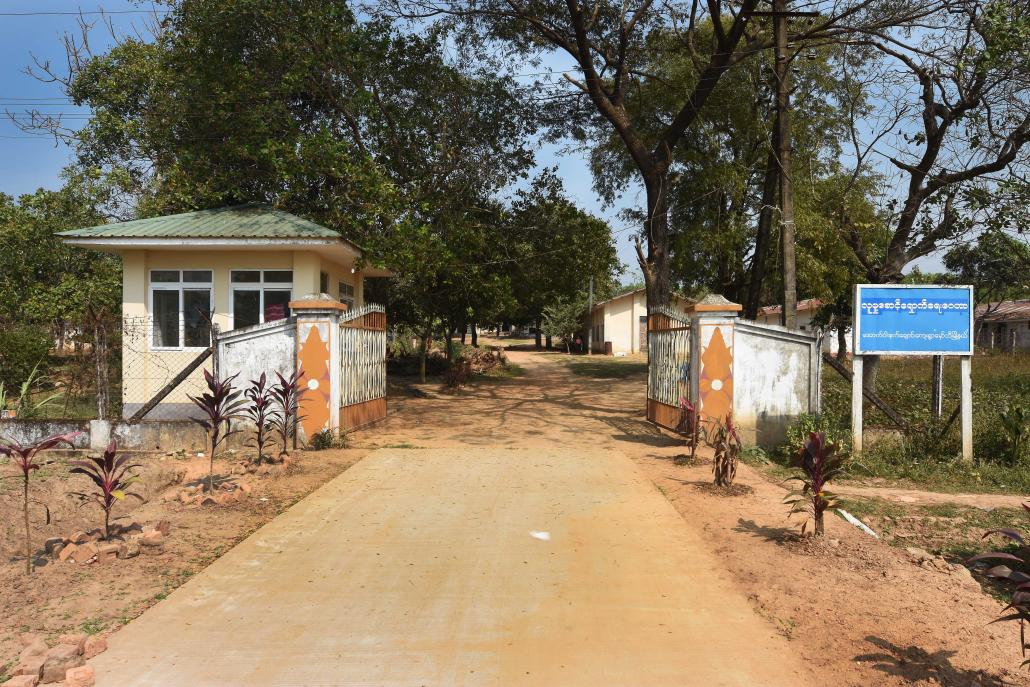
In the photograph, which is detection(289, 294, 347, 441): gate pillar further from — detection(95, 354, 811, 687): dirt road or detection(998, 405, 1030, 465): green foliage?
detection(998, 405, 1030, 465): green foliage

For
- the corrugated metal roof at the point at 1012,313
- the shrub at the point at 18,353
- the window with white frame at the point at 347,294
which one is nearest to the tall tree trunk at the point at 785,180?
the window with white frame at the point at 347,294

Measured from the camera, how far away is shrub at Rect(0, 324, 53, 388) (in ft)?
47.3

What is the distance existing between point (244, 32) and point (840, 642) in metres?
16.2

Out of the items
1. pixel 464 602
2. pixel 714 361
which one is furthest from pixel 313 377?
pixel 464 602

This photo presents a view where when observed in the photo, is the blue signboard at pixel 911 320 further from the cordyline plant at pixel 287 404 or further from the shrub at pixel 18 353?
the shrub at pixel 18 353

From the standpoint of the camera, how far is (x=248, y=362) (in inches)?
420

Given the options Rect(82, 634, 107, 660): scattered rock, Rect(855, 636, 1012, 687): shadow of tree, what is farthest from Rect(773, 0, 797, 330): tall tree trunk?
Rect(82, 634, 107, 660): scattered rock

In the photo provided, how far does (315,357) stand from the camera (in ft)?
34.8

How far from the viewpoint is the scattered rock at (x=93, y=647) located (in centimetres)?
388

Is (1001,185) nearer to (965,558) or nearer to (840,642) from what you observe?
(965,558)

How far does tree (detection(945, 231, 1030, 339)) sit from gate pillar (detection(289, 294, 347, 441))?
9.43 m

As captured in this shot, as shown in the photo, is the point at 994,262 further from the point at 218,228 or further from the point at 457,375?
the point at 218,228

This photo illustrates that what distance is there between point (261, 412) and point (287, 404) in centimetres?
55

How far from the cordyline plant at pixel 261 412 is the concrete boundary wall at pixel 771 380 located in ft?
21.4
